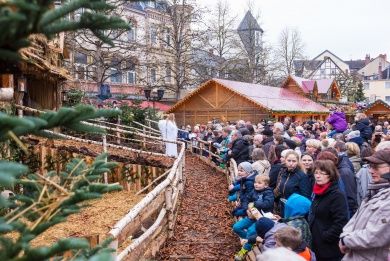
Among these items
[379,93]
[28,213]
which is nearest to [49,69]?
[28,213]

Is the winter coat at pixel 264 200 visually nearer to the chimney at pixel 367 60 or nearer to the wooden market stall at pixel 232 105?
the wooden market stall at pixel 232 105

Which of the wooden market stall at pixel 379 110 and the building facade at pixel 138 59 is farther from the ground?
the building facade at pixel 138 59

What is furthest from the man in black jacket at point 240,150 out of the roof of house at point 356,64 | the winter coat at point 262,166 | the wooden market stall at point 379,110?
the roof of house at point 356,64

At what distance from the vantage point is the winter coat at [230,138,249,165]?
10.5 m

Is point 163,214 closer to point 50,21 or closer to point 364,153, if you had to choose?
point 364,153

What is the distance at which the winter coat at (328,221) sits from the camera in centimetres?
448

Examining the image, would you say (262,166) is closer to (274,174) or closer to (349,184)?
(274,174)

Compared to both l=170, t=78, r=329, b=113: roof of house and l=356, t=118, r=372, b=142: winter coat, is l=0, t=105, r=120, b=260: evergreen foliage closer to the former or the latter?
l=356, t=118, r=372, b=142: winter coat

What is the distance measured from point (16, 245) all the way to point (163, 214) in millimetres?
5797

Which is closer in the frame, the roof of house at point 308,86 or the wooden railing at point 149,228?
the wooden railing at point 149,228

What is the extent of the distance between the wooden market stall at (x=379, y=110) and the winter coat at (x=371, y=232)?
27.5 meters

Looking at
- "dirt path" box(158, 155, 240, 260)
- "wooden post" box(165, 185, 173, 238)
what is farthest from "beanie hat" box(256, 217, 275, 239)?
"wooden post" box(165, 185, 173, 238)

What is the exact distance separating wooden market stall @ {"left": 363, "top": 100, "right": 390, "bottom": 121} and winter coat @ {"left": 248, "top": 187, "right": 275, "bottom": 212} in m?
25.9

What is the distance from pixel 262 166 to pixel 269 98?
24.6 metres
